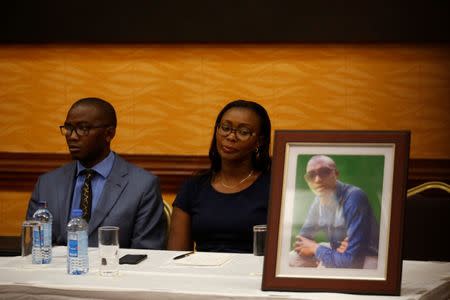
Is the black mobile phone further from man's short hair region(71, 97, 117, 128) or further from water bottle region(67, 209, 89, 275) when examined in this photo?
man's short hair region(71, 97, 117, 128)

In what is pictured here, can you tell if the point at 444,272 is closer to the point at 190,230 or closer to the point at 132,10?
the point at 190,230

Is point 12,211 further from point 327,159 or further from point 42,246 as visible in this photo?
Answer: point 327,159

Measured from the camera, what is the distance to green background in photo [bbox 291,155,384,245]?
2086 mm

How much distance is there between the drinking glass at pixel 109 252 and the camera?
233cm

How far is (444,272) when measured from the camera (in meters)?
2.33

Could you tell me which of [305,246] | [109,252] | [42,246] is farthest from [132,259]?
[305,246]

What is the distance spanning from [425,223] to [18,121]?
2.75m

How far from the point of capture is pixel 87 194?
3.43 meters

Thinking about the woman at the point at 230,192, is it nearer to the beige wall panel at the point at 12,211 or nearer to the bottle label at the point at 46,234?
the bottle label at the point at 46,234

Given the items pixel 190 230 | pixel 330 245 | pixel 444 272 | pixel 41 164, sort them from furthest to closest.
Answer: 1. pixel 41 164
2. pixel 190 230
3. pixel 444 272
4. pixel 330 245

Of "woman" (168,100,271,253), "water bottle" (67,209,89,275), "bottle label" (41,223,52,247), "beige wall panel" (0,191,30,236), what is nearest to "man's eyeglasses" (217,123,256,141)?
"woman" (168,100,271,253)

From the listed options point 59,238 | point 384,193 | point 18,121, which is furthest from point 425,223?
point 18,121

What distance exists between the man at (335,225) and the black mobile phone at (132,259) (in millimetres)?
663

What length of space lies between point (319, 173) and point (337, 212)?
117 mm
